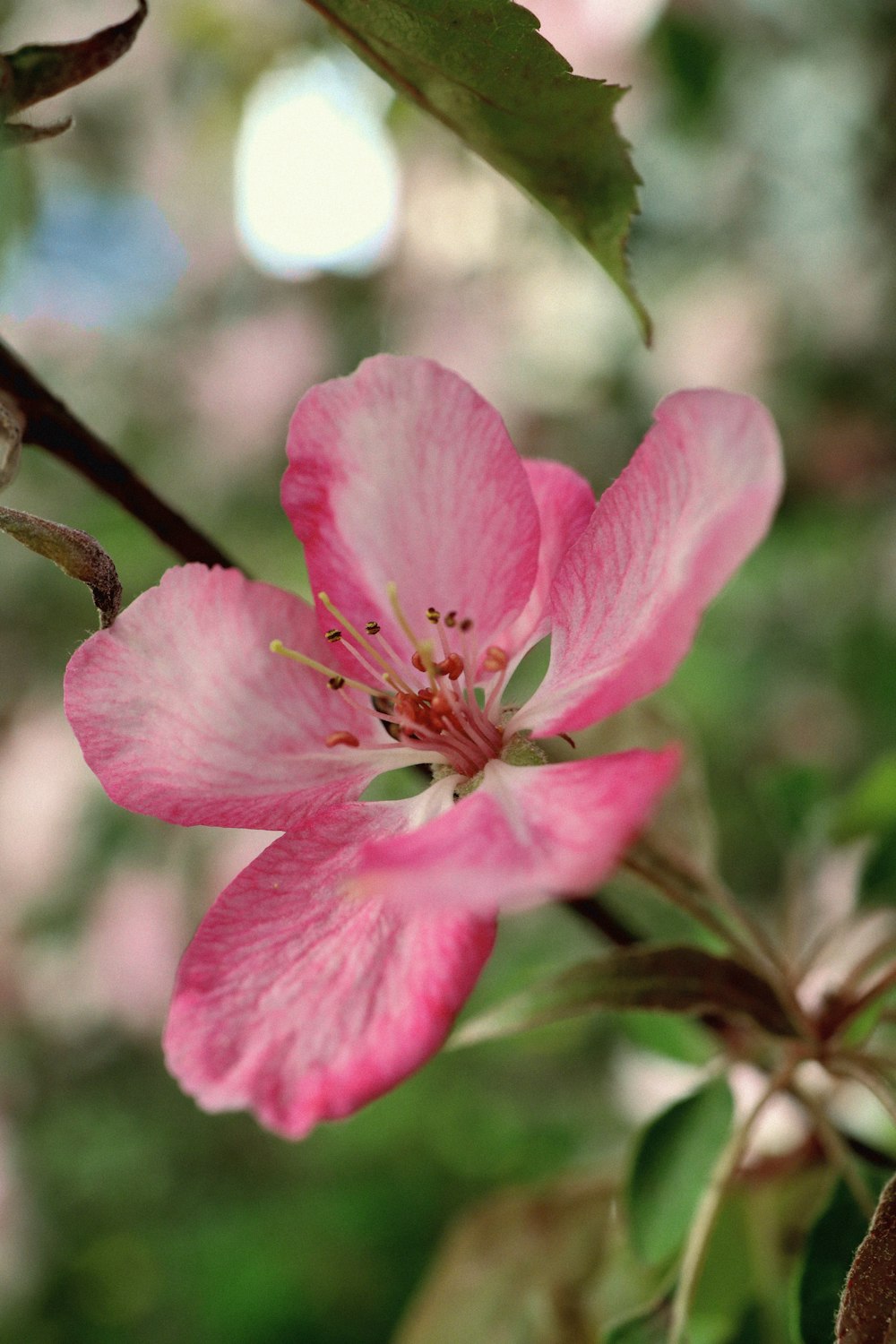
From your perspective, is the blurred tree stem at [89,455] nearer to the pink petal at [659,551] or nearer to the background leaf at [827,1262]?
the pink petal at [659,551]

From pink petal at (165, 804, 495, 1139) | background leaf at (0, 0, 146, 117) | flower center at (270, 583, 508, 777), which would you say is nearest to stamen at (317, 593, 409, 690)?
flower center at (270, 583, 508, 777)

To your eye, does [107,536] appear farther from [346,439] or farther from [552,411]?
[346,439]

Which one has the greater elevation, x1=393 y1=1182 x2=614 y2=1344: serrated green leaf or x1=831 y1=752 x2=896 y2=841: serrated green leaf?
x1=831 y1=752 x2=896 y2=841: serrated green leaf

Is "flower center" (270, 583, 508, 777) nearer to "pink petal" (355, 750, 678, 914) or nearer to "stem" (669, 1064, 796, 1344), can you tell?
"pink petal" (355, 750, 678, 914)

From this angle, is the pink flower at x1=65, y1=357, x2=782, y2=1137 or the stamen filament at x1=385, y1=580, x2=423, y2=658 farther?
the stamen filament at x1=385, y1=580, x2=423, y2=658

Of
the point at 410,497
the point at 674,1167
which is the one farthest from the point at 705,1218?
the point at 410,497

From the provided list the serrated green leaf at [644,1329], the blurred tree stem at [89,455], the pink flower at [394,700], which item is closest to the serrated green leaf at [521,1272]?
the serrated green leaf at [644,1329]

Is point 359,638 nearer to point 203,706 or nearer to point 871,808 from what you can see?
point 203,706
